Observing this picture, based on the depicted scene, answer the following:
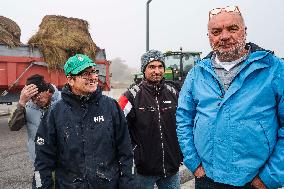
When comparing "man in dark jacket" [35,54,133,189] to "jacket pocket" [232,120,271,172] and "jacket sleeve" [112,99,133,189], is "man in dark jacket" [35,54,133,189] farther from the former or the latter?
"jacket pocket" [232,120,271,172]

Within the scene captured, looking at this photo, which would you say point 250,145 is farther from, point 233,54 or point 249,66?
point 233,54

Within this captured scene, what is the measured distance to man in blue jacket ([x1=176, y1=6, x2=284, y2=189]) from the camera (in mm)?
2209

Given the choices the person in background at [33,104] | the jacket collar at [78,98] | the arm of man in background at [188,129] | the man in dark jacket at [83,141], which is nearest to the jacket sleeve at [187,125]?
the arm of man in background at [188,129]

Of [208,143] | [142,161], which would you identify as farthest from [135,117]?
[208,143]

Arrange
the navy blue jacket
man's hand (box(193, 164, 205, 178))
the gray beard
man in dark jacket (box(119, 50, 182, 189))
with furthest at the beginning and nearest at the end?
man in dark jacket (box(119, 50, 182, 189))
the navy blue jacket
man's hand (box(193, 164, 205, 178))
the gray beard

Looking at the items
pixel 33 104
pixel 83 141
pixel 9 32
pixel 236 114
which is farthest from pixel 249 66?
pixel 9 32

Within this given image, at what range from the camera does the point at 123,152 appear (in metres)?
2.95

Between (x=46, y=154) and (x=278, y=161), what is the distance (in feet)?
5.67

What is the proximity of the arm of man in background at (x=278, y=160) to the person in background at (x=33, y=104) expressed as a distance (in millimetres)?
2251

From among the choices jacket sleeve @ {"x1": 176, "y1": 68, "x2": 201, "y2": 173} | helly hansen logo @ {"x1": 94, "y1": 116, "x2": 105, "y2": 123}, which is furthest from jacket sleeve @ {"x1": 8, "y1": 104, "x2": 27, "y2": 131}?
jacket sleeve @ {"x1": 176, "y1": 68, "x2": 201, "y2": 173}

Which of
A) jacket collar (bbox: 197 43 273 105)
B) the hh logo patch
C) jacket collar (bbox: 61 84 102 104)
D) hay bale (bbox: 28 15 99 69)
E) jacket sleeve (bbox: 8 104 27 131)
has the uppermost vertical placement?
hay bale (bbox: 28 15 99 69)

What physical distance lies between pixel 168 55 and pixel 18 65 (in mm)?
8729

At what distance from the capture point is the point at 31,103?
3762mm

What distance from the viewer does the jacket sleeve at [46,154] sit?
2.84m
